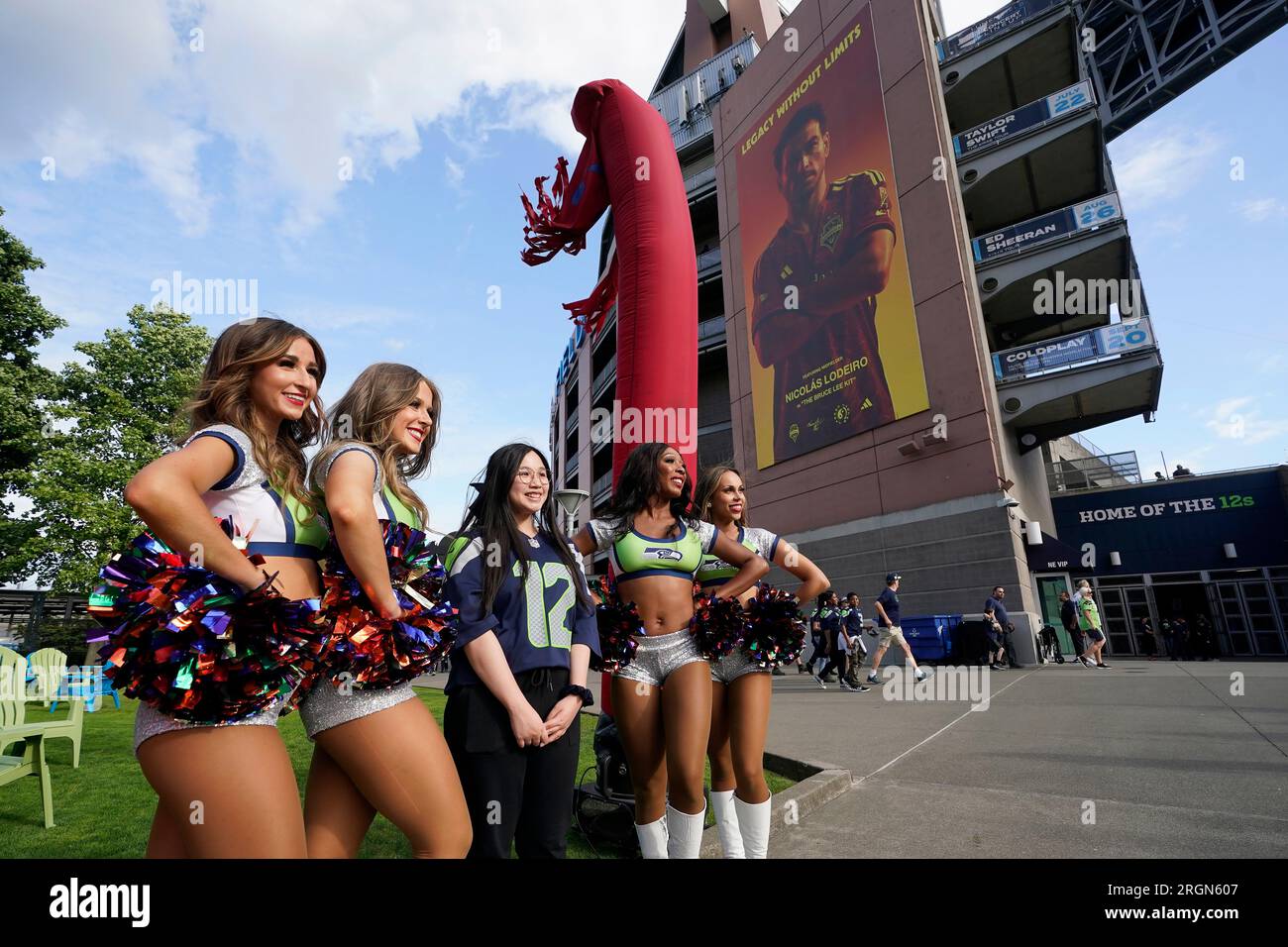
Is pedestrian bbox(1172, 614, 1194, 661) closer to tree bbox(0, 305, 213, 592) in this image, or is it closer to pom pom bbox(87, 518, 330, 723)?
pom pom bbox(87, 518, 330, 723)

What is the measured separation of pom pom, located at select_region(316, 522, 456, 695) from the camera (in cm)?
173

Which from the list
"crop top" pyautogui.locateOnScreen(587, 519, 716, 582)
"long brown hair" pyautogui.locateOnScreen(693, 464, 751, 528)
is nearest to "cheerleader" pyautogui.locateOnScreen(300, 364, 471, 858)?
"crop top" pyautogui.locateOnScreen(587, 519, 716, 582)

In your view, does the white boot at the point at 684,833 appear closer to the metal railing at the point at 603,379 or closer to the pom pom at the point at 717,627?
the pom pom at the point at 717,627

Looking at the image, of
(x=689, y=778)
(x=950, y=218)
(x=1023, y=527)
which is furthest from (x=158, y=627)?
(x=950, y=218)

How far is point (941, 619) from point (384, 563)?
16.2m

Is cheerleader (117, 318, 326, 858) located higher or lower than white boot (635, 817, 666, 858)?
higher

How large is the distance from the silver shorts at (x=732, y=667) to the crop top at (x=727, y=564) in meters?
0.53

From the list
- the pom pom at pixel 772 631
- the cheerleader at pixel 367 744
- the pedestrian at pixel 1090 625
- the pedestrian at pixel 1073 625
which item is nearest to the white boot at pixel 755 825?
the pom pom at pixel 772 631

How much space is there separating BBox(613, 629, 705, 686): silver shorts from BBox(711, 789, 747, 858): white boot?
713 mm

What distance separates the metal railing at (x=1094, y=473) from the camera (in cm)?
2311

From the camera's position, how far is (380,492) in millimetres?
2055

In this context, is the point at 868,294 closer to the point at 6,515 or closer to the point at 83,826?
the point at 83,826

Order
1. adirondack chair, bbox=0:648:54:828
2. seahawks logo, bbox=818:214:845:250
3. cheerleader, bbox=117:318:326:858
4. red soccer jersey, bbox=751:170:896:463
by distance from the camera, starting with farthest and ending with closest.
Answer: seahawks logo, bbox=818:214:845:250 → red soccer jersey, bbox=751:170:896:463 → adirondack chair, bbox=0:648:54:828 → cheerleader, bbox=117:318:326:858

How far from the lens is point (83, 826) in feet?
14.5
